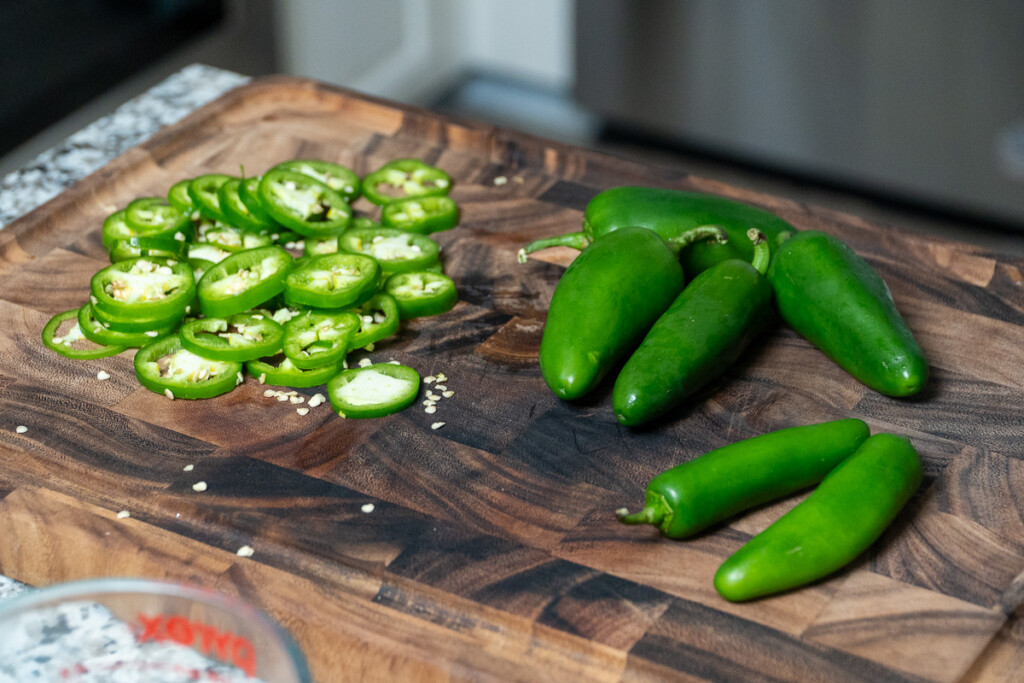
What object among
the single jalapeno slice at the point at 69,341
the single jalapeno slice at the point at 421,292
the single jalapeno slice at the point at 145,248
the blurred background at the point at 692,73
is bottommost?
the blurred background at the point at 692,73

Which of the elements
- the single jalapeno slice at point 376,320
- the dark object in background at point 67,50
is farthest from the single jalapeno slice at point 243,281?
the dark object in background at point 67,50

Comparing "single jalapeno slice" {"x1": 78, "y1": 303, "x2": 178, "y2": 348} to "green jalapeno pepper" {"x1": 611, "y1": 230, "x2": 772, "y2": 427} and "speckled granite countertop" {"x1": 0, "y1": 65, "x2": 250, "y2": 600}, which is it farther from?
"green jalapeno pepper" {"x1": 611, "y1": 230, "x2": 772, "y2": 427}

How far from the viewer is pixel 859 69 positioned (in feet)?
9.05

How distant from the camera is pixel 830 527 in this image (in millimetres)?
985

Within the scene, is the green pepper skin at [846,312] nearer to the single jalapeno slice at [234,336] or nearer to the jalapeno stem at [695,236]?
the jalapeno stem at [695,236]

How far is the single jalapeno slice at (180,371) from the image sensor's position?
1211 mm

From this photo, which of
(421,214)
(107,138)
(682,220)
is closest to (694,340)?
(682,220)

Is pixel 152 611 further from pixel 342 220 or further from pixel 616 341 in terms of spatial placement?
pixel 342 220

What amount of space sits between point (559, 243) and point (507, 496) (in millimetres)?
416

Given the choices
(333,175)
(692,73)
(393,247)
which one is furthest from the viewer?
(692,73)

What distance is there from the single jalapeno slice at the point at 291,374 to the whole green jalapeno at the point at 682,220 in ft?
0.95

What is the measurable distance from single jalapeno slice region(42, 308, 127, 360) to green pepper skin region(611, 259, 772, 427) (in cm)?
58

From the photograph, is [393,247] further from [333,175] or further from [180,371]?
[180,371]

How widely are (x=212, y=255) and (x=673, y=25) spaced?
188 centimetres
